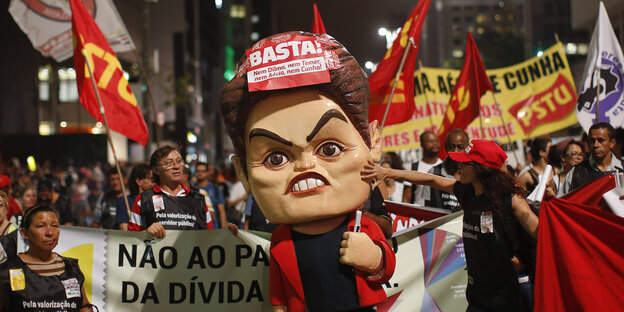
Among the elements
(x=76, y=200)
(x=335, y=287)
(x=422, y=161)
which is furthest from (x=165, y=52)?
(x=335, y=287)

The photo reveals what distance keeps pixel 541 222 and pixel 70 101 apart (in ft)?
146

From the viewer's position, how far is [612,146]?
580 cm

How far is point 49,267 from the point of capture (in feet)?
14.2

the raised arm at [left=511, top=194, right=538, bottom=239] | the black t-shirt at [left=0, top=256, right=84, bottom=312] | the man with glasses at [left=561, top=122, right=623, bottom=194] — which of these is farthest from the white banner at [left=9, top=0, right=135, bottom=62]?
the raised arm at [left=511, top=194, right=538, bottom=239]

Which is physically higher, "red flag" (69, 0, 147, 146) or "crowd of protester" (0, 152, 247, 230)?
"red flag" (69, 0, 147, 146)

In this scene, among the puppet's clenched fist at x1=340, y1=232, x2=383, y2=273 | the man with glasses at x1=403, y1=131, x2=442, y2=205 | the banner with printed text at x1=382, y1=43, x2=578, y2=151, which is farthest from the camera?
the banner with printed text at x1=382, y1=43, x2=578, y2=151

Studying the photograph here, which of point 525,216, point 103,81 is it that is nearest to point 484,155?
point 525,216

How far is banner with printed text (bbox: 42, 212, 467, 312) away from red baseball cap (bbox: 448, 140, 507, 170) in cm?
123

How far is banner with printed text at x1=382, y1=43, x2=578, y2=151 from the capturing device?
10.9 metres

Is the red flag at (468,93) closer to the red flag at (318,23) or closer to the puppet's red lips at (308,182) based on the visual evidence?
the red flag at (318,23)

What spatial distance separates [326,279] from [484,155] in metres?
1.38

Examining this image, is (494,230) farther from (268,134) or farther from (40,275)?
(40,275)

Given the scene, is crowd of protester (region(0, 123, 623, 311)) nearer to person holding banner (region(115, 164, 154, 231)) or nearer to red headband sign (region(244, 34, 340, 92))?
person holding banner (region(115, 164, 154, 231))

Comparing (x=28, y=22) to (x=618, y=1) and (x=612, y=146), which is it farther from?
(x=618, y=1)
